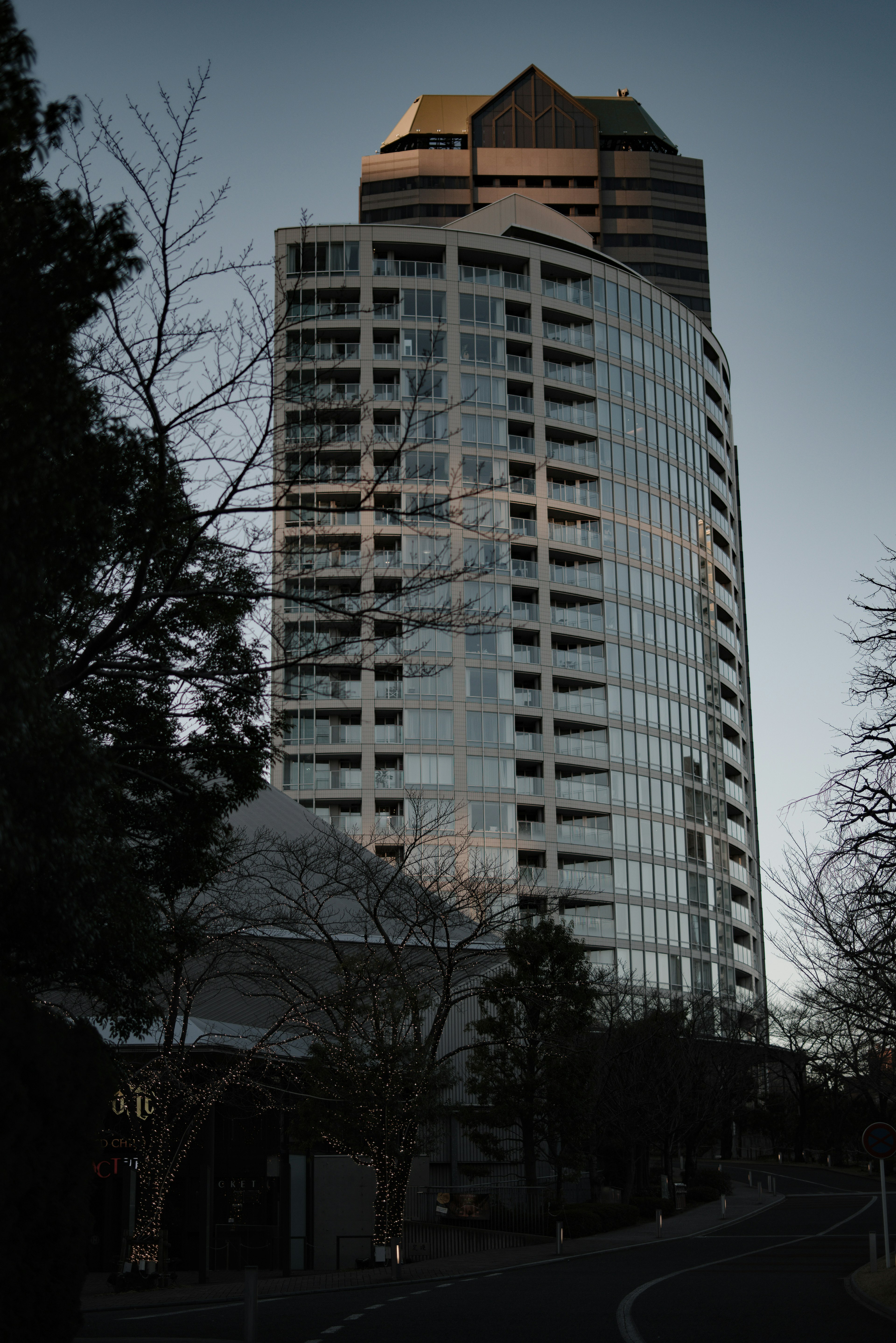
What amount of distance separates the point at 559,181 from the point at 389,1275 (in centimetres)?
9116

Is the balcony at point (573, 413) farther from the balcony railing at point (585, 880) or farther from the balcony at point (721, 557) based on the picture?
the balcony railing at point (585, 880)

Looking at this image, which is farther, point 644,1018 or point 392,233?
point 392,233

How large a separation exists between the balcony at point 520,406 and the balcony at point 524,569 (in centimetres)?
820

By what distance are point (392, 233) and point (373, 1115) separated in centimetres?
5554

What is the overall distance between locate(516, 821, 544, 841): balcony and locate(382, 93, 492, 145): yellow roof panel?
61.8 meters

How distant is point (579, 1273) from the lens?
26547mm

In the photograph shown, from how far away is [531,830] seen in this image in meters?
69.5

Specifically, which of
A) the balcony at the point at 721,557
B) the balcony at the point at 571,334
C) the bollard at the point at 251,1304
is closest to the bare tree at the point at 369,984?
the bollard at the point at 251,1304

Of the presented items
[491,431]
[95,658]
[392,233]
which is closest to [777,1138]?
[491,431]

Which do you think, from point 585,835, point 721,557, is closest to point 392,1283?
point 585,835

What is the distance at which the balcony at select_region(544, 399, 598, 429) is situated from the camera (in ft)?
250

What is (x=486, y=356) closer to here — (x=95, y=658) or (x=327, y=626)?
(x=327, y=626)

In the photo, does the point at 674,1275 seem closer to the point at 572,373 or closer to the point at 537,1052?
the point at 537,1052

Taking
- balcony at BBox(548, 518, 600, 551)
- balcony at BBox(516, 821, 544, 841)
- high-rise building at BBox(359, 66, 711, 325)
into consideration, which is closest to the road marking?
balcony at BBox(516, 821, 544, 841)
